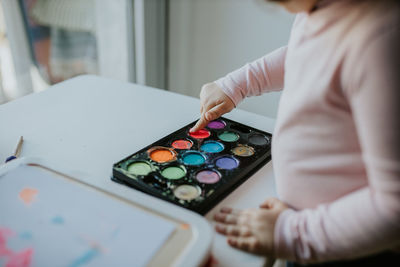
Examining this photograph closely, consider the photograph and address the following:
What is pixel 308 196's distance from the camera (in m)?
0.44

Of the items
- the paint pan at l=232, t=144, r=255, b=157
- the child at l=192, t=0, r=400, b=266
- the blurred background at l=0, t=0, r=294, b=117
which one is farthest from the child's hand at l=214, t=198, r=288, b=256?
the blurred background at l=0, t=0, r=294, b=117

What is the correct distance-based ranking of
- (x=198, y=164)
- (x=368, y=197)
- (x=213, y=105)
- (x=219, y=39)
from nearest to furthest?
(x=368, y=197) → (x=198, y=164) → (x=213, y=105) → (x=219, y=39)

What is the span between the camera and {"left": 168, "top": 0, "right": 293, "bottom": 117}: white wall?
1.20 m

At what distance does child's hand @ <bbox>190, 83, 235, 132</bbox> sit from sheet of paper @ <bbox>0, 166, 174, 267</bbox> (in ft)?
0.75

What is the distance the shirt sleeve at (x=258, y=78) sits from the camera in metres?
0.60

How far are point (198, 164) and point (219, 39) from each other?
2.85ft

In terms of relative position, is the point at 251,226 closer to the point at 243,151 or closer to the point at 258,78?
the point at 243,151

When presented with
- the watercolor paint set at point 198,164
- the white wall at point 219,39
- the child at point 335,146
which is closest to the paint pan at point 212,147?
the watercolor paint set at point 198,164

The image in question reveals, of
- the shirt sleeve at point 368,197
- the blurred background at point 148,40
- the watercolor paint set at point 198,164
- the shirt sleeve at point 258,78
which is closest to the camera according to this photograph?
the shirt sleeve at point 368,197

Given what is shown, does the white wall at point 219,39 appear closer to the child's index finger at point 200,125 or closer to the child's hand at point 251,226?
the child's index finger at point 200,125

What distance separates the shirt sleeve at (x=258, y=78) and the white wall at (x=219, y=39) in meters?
0.60

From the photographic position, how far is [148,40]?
4.34 ft

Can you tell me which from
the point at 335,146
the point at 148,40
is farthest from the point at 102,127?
the point at 148,40

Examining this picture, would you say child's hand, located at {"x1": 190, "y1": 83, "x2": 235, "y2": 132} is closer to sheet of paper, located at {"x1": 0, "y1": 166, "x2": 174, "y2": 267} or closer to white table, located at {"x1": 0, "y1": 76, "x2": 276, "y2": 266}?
white table, located at {"x1": 0, "y1": 76, "x2": 276, "y2": 266}
